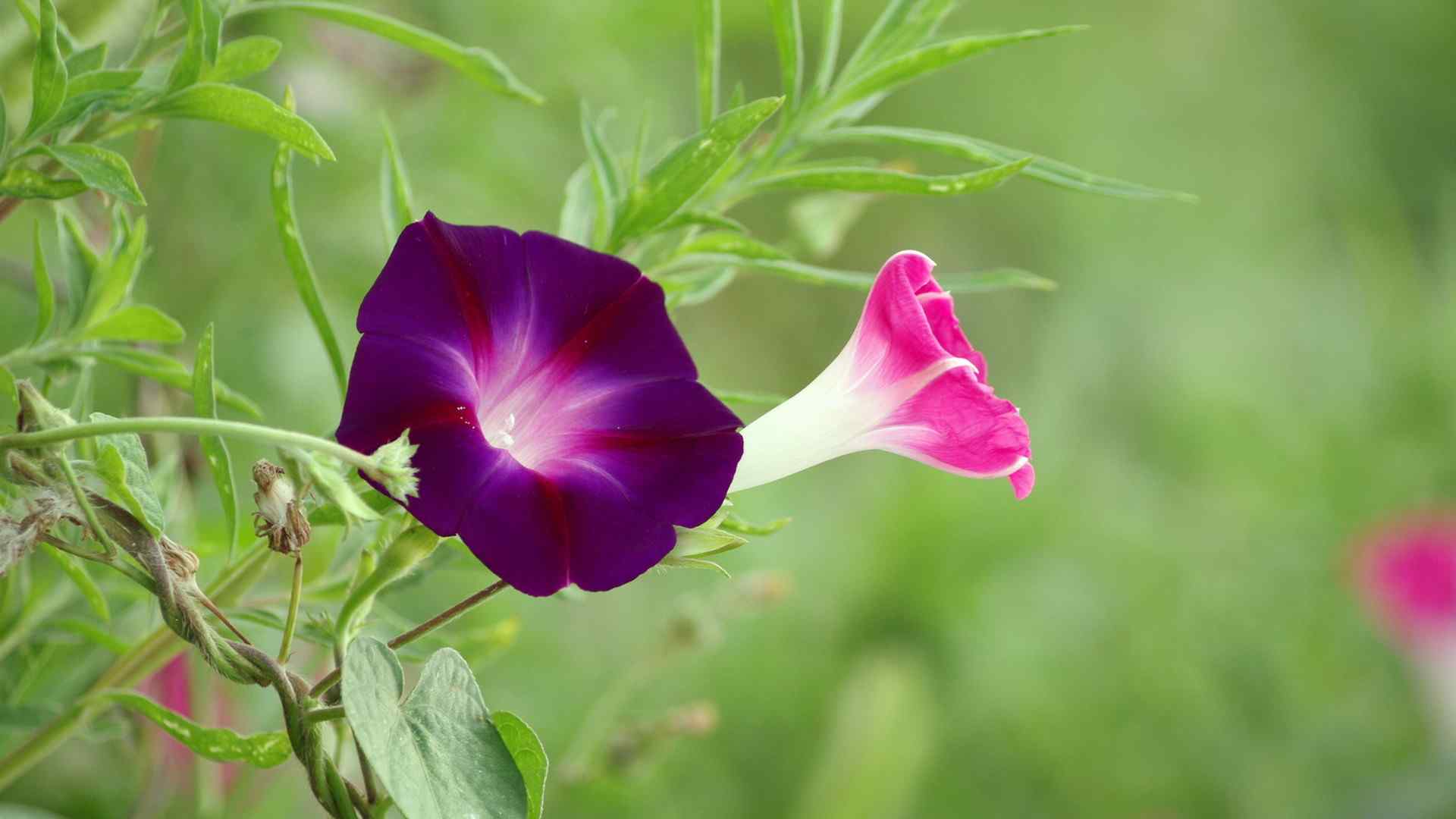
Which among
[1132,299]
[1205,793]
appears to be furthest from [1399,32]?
[1205,793]

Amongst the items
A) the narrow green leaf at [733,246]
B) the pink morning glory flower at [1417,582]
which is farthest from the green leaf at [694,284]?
the pink morning glory flower at [1417,582]

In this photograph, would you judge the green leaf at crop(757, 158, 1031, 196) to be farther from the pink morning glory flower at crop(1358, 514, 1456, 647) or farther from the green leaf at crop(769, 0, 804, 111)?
the pink morning glory flower at crop(1358, 514, 1456, 647)

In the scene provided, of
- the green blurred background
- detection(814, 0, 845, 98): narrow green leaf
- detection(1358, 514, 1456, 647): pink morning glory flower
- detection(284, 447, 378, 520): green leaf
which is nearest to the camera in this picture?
detection(284, 447, 378, 520): green leaf

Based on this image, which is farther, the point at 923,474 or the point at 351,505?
the point at 923,474

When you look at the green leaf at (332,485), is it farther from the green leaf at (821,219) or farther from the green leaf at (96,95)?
the green leaf at (821,219)

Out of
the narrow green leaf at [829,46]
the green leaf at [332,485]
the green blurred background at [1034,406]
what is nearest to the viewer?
the green leaf at [332,485]

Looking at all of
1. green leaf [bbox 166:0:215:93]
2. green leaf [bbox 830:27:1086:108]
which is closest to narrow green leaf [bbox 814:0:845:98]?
green leaf [bbox 830:27:1086:108]

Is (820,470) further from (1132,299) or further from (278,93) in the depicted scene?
(278,93)
